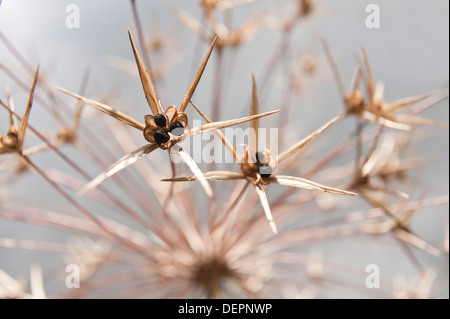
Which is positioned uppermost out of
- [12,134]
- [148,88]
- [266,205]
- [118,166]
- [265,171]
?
[12,134]

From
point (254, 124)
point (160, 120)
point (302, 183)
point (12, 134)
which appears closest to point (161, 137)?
point (160, 120)

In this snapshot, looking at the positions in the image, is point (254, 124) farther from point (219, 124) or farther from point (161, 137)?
point (161, 137)

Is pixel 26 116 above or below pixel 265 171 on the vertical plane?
above

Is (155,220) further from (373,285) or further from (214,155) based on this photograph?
(373,285)

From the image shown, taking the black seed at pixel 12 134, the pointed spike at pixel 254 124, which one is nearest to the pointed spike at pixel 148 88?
the pointed spike at pixel 254 124

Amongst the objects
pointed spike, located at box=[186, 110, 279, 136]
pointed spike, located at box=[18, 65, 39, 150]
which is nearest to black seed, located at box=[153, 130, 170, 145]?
pointed spike, located at box=[186, 110, 279, 136]
